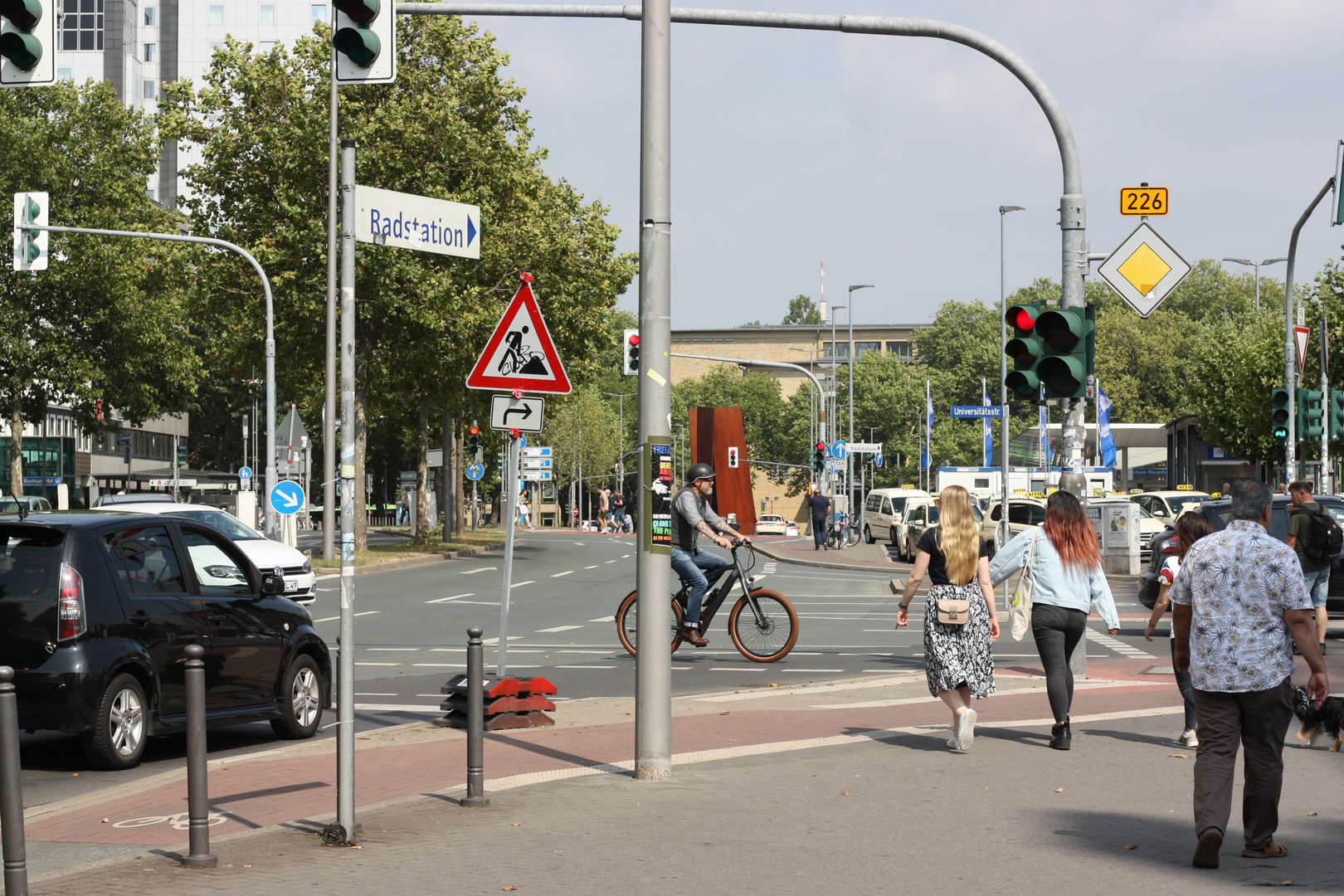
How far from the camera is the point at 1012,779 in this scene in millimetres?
8891

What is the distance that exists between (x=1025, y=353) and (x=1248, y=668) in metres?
6.06

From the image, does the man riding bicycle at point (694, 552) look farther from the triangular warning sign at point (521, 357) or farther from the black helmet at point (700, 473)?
the triangular warning sign at point (521, 357)

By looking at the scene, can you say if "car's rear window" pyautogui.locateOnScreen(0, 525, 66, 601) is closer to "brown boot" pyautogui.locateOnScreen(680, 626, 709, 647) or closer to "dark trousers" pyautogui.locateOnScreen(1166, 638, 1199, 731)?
"dark trousers" pyautogui.locateOnScreen(1166, 638, 1199, 731)

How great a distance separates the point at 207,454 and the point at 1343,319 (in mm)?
77594

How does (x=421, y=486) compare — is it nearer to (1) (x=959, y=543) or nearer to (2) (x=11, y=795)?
(1) (x=959, y=543)

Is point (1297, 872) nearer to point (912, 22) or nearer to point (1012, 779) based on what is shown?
point (1012, 779)

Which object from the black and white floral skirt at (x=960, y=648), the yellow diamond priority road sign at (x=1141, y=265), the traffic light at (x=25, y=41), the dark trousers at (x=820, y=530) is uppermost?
the traffic light at (x=25, y=41)

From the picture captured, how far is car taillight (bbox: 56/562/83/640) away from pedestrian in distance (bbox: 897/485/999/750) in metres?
5.12

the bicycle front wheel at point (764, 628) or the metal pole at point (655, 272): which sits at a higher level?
the metal pole at point (655, 272)

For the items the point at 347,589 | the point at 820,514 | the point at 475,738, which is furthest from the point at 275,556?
the point at 820,514

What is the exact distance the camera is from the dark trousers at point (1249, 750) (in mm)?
6711

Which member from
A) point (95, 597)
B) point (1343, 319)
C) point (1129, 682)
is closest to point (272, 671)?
point (95, 597)

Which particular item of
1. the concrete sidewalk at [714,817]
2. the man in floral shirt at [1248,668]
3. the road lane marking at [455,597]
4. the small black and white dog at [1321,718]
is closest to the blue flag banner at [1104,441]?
the road lane marking at [455,597]

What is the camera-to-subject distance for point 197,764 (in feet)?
21.3
